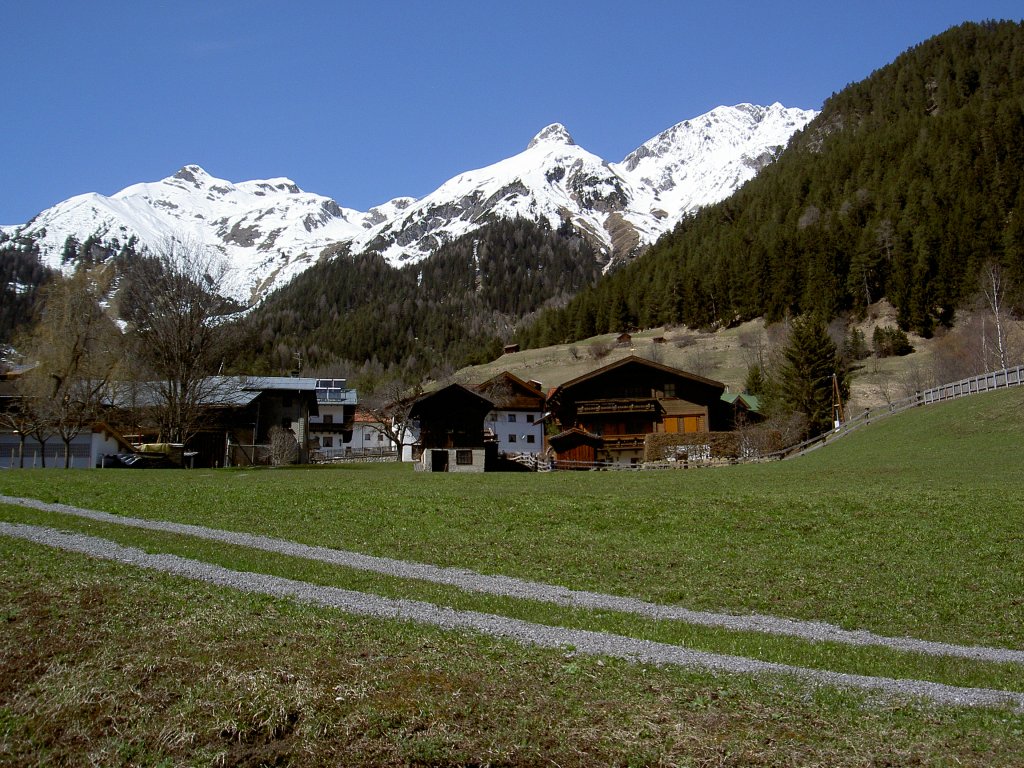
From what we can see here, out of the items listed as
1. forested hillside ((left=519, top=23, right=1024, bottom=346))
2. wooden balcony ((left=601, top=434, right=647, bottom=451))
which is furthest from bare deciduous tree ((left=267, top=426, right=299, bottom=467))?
forested hillside ((left=519, top=23, right=1024, bottom=346))

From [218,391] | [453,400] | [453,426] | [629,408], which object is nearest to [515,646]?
[453,426]

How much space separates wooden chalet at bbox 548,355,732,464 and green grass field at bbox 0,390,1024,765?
36049 millimetres

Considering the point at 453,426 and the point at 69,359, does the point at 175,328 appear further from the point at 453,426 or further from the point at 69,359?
the point at 453,426

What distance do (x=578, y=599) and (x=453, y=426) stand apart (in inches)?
1610

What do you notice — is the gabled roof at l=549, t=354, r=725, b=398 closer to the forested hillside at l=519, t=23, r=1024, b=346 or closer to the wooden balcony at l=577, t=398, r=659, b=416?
the wooden balcony at l=577, t=398, r=659, b=416

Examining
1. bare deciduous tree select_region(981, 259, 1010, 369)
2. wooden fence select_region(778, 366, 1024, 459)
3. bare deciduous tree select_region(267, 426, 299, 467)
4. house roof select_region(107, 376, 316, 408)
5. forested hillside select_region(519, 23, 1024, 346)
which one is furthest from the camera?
forested hillside select_region(519, 23, 1024, 346)

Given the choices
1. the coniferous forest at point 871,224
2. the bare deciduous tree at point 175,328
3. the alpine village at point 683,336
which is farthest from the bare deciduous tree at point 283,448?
the coniferous forest at point 871,224

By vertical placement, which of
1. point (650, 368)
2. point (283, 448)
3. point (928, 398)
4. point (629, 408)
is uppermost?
Result: point (650, 368)

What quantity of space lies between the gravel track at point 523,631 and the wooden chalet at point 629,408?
4878 cm

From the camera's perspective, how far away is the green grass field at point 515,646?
7414 millimetres

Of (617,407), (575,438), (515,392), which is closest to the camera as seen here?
(575,438)

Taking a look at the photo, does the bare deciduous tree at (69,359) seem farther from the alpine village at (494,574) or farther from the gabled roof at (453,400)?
the gabled roof at (453,400)

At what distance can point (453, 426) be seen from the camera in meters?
56.1

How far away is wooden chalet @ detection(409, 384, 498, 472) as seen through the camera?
55688mm
